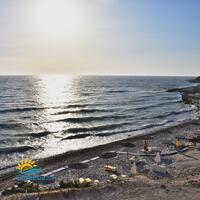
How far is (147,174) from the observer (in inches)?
831

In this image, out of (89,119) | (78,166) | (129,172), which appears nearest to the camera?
(129,172)

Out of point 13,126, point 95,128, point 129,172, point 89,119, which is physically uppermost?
point 89,119

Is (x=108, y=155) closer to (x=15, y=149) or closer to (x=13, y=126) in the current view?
(x=15, y=149)

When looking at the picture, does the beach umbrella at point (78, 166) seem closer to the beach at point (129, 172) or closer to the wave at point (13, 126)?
the beach at point (129, 172)

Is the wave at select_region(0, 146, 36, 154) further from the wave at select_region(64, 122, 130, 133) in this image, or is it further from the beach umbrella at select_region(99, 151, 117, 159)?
the wave at select_region(64, 122, 130, 133)

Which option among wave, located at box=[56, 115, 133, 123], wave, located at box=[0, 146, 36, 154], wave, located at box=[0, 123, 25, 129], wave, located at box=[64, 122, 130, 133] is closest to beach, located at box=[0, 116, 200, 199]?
wave, located at box=[0, 146, 36, 154]

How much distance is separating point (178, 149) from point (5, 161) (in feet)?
53.5

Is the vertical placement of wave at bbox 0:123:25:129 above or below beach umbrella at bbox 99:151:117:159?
above

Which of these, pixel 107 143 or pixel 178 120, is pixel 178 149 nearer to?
pixel 107 143

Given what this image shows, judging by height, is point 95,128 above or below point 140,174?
below

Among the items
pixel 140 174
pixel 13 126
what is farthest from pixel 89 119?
pixel 140 174

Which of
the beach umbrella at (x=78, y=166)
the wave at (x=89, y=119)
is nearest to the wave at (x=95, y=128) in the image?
the wave at (x=89, y=119)

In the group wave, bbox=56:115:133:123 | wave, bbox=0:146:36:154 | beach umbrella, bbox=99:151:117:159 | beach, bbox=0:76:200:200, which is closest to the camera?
beach, bbox=0:76:200:200

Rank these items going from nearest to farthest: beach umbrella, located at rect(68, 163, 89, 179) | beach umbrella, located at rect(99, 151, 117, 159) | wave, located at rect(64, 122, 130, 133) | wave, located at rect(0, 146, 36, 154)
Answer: beach umbrella, located at rect(68, 163, 89, 179) → beach umbrella, located at rect(99, 151, 117, 159) → wave, located at rect(0, 146, 36, 154) → wave, located at rect(64, 122, 130, 133)
